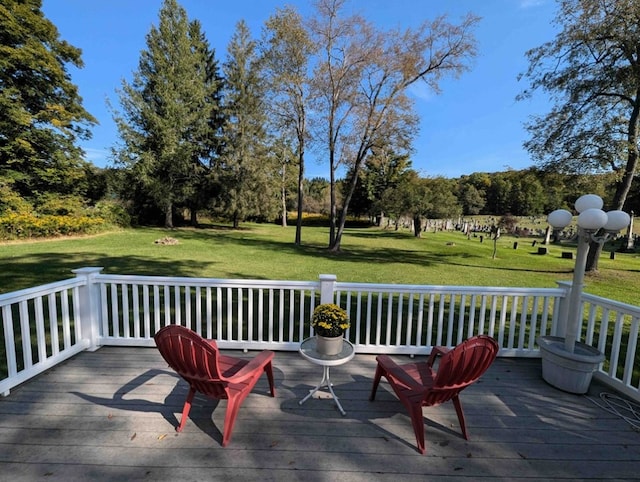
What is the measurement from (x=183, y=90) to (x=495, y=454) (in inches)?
999

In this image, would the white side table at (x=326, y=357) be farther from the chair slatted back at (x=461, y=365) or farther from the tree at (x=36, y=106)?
the tree at (x=36, y=106)

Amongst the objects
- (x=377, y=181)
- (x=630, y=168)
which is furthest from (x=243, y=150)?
(x=630, y=168)

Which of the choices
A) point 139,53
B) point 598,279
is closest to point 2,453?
point 598,279

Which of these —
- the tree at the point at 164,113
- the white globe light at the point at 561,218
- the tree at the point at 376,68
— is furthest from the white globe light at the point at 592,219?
the tree at the point at 164,113

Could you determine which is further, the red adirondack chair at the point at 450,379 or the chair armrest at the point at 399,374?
the chair armrest at the point at 399,374

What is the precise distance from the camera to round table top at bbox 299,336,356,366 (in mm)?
2352

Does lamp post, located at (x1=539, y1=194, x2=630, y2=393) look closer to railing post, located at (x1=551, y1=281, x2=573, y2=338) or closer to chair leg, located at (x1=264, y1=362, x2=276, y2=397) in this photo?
railing post, located at (x1=551, y1=281, x2=573, y2=338)

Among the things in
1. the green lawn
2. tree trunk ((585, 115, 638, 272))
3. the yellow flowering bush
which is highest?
tree trunk ((585, 115, 638, 272))

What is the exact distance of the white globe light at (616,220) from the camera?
8.67 feet

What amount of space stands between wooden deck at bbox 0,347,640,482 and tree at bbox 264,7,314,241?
13.8 meters

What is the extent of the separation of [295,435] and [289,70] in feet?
49.3

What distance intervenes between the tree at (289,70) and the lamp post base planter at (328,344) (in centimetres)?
1379

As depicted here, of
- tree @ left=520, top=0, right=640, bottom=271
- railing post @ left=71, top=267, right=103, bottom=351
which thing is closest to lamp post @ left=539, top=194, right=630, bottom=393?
railing post @ left=71, top=267, right=103, bottom=351

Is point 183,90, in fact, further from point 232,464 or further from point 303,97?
point 232,464
